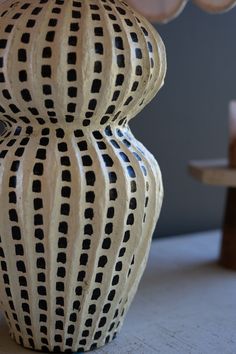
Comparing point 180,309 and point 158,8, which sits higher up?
point 158,8

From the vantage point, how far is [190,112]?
156cm

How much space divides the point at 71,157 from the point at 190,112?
0.85 metres

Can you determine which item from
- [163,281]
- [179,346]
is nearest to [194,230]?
[163,281]

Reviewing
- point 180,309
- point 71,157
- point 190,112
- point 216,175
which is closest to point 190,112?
point 190,112

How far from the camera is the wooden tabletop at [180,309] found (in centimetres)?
88

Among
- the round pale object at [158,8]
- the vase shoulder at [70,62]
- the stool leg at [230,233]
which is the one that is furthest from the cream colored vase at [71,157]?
the stool leg at [230,233]

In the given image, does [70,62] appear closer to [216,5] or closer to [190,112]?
[216,5]

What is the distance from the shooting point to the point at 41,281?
2.60 ft

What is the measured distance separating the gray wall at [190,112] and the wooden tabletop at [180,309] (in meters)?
0.19

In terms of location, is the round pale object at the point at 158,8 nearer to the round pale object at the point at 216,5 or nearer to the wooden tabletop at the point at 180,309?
the round pale object at the point at 216,5

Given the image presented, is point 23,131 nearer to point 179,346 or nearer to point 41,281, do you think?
point 41,281

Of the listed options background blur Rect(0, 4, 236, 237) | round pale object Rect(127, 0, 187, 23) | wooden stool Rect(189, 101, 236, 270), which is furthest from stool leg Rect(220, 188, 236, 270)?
round pale object Rect(127, 0, 187, 23)

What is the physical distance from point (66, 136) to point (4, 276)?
21 cm

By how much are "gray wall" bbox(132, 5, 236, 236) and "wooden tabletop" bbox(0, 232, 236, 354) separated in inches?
7.5
